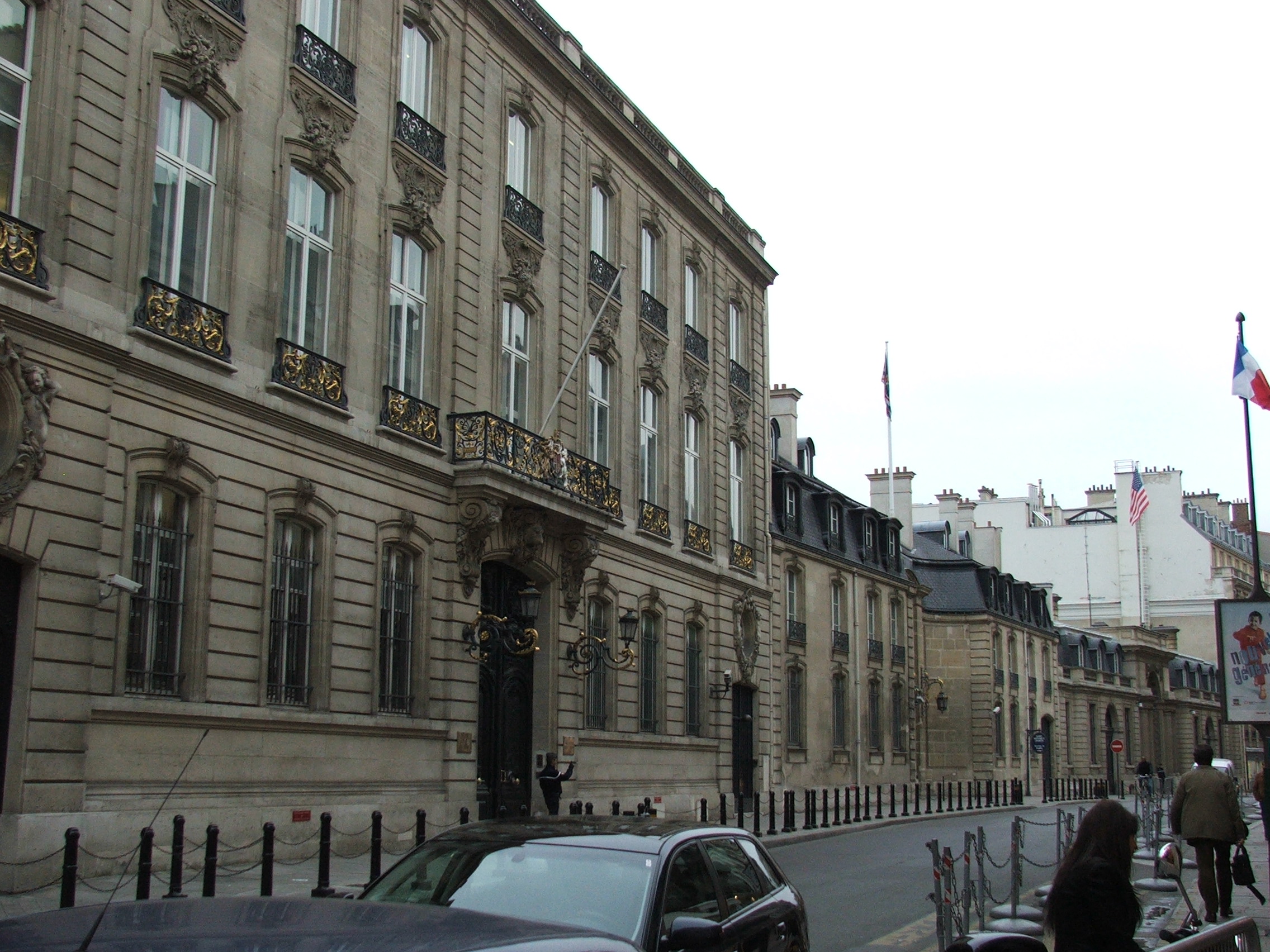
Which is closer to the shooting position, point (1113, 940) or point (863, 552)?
point (1113, 940)

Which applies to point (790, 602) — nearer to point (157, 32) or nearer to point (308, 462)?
point (308, 462)

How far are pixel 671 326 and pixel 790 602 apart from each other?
45.6ft

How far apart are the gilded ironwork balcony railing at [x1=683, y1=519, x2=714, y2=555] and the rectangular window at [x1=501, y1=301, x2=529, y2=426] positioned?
7576mm

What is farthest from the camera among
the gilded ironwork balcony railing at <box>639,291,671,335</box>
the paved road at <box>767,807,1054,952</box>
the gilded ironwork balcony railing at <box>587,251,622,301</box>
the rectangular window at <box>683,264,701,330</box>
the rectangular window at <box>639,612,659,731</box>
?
the rectangular window at <box>683,264,701,330</box>

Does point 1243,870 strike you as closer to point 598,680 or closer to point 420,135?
point 598,680

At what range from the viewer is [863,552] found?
49500 millimetres

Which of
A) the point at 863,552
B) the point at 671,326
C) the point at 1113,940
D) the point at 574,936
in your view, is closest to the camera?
the point at 574,936

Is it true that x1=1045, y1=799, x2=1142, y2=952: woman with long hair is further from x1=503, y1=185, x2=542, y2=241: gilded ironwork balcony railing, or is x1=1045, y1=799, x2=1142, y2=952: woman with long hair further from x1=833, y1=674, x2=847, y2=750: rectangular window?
x1=833, y1=674, x2=847, y2=750: rectangular window

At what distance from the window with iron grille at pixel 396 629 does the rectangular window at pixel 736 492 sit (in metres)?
14.4

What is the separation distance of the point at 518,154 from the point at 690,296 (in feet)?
29.4

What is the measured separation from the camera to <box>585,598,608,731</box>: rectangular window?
27031 mm

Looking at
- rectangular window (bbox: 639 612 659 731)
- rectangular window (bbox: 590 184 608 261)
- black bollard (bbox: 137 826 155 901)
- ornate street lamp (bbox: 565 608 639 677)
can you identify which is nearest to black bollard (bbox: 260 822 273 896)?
black bollard (bbox: 137 826 155 901)

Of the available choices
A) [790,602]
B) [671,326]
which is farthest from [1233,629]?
[790,602]

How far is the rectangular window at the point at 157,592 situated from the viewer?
16.1 metres
